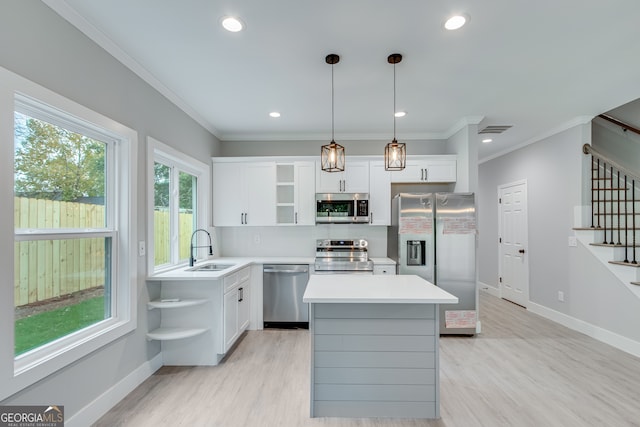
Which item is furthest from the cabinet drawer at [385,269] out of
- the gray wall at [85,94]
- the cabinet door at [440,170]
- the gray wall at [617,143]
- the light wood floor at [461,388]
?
the gray wall at [617,143]

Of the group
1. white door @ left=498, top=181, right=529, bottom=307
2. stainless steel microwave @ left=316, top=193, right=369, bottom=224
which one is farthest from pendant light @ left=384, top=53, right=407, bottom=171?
white door @ left=498, top=181, right=529, bottom=307

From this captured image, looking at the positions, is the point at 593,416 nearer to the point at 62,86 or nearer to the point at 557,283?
the point at 557,283

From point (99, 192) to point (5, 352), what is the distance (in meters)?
1.20

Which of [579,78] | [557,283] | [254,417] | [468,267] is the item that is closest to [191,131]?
[254,417]

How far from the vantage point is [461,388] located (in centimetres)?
253

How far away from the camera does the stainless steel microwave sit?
4230 millimetres

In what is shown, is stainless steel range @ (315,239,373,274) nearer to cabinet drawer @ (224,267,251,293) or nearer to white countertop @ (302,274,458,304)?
cabinet drawer @ (224,267,251,293)

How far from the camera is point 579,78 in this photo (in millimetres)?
2797

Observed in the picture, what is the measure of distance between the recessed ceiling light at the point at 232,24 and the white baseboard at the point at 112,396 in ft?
9.04

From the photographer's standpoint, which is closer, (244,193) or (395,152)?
(395,152)

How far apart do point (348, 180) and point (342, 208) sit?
1.35ft

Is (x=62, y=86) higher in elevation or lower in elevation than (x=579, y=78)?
lower

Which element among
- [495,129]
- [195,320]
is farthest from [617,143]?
[195,320]

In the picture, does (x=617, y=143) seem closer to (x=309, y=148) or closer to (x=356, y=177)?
(x=356, y=177)
